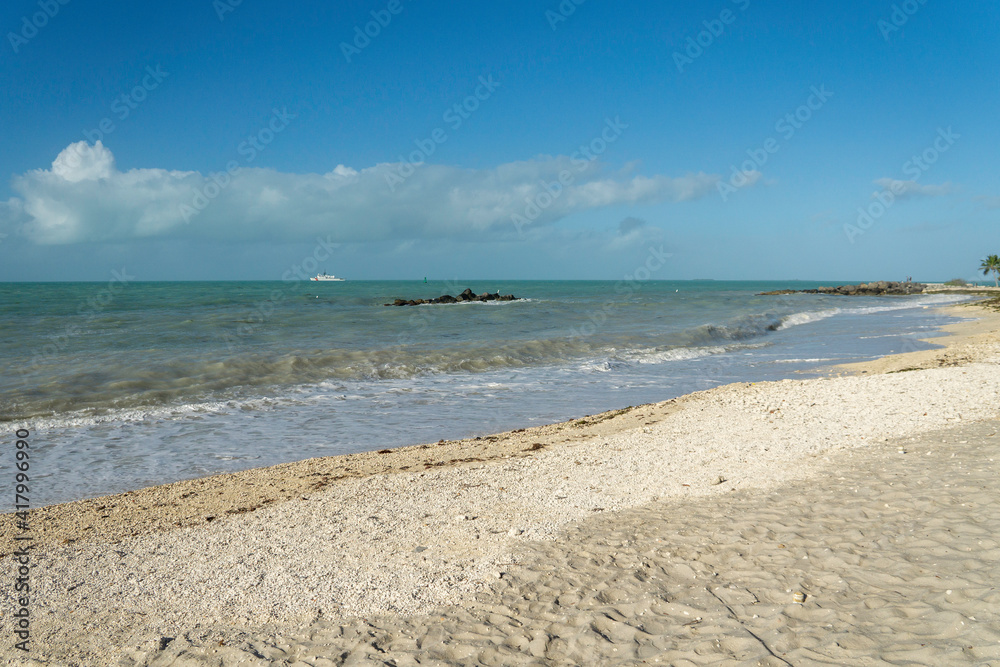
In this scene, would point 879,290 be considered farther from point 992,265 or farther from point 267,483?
point 267,483

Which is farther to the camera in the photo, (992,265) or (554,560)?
(992,265)

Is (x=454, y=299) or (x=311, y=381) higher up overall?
(x=454, y=299)

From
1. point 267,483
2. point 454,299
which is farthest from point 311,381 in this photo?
point 454,299

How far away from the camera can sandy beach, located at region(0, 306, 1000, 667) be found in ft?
11.7

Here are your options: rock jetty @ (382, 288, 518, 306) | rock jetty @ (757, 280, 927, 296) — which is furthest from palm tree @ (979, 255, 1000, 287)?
rock jetty @ (382, 288, 518, 306)

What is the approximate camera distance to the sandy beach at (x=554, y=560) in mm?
3574

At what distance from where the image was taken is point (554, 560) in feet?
15.4

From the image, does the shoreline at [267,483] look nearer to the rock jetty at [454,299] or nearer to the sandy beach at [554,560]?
the sandy beach at [554,560]

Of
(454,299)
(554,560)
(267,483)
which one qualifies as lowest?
(267,483)

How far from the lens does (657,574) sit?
4387 millimetres

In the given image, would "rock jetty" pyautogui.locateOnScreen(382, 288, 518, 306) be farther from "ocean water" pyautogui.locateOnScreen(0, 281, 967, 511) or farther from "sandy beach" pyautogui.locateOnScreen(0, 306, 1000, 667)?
"sandy beach" pyautogui.locateOnScreen(0, 306, 1000, 667)

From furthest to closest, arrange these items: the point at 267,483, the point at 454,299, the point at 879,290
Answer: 1. the point at 879,290
2. the point at 454,299
3. the point at 267,483

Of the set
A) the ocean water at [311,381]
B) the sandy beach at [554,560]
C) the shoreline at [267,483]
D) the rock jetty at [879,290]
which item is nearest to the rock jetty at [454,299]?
the ocean water at [311,381]

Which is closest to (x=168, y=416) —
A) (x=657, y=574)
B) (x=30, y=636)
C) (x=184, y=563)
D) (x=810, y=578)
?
(x=184, y=563)
